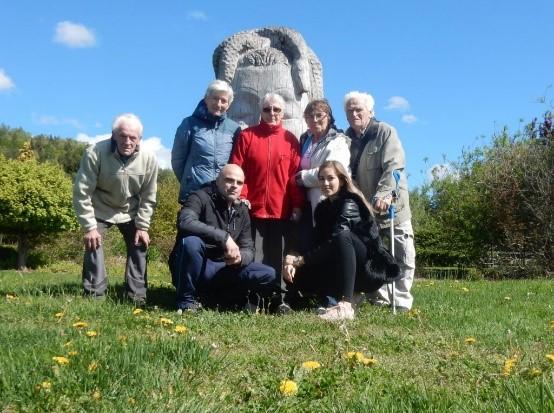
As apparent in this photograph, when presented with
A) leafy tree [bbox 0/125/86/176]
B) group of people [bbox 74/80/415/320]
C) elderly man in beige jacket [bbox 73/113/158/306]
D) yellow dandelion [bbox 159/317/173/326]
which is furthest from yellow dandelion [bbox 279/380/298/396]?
leafy tree [bbox 0/125/86/176]

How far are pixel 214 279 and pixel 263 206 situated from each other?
Answer: 770 mm

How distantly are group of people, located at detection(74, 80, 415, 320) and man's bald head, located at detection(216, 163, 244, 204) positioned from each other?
0.01m

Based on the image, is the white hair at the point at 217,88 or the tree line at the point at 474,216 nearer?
the white hair at the point at 217,88

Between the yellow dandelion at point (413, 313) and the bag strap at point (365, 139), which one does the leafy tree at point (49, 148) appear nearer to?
the bag strap at point (365, 139)

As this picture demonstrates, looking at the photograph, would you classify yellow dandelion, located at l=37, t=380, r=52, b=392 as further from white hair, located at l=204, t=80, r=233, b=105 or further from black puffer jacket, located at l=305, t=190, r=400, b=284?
white hair, located at l=204, t=80, r=233, b=105

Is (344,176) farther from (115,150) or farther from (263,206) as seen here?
(115,150)

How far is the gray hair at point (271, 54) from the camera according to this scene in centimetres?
821

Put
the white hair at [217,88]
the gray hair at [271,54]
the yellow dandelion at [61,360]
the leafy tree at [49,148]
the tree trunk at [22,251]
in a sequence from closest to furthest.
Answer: the yellow dandelion at [61,360]
the white hair at [217,88]
the gray hair at [271,54]
the tree trunk at [22,251]
the leafy tree at [49,148]

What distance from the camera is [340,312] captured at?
4.81m

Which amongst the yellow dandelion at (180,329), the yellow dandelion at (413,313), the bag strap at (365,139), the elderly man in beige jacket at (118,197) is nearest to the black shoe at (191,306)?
the elderly man in beige jacket at (118,197)

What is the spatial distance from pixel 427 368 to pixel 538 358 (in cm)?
74

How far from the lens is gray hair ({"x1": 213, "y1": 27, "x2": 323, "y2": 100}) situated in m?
8.21

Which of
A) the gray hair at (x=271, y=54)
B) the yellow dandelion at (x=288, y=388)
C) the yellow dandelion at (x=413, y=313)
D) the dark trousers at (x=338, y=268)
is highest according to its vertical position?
the gray hair at (x=271, y=54)

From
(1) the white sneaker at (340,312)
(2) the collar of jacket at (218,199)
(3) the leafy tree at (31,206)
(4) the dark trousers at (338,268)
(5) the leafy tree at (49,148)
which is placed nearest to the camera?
(1) the white sneaker at (340,312)
